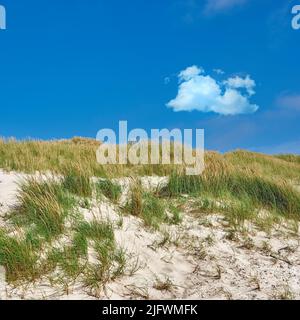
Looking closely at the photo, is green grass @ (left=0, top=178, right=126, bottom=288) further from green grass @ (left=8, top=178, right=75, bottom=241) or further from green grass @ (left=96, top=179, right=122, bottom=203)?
green grass @ (left=96, top=179, right=122, bottom=203)

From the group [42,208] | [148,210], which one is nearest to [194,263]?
[148,210]

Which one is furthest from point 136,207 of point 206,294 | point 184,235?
point 206,294

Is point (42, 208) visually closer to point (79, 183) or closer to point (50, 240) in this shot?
point (50, 240)

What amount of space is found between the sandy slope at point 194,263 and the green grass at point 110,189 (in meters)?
0.29

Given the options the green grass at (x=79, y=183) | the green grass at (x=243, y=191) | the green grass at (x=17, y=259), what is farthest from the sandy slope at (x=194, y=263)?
the green grass at (x=243, y=191)

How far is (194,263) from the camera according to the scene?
6.20 m

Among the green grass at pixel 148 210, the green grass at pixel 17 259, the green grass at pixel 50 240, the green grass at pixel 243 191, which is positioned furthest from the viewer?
the green grass at pixel 243 191

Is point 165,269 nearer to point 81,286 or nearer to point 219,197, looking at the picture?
point 81,286

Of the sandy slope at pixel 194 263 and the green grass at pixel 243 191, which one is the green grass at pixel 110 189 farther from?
the green grass at pixel 243 191

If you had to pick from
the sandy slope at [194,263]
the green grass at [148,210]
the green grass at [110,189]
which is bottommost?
the sandy slope at [194,263]

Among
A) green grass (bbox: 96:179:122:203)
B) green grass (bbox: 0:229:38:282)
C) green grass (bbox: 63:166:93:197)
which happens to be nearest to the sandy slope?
green grass (bbox: 0:229:38:282)

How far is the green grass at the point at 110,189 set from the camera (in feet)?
25.2

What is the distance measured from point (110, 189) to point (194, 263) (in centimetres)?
226

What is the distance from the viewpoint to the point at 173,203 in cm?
795
